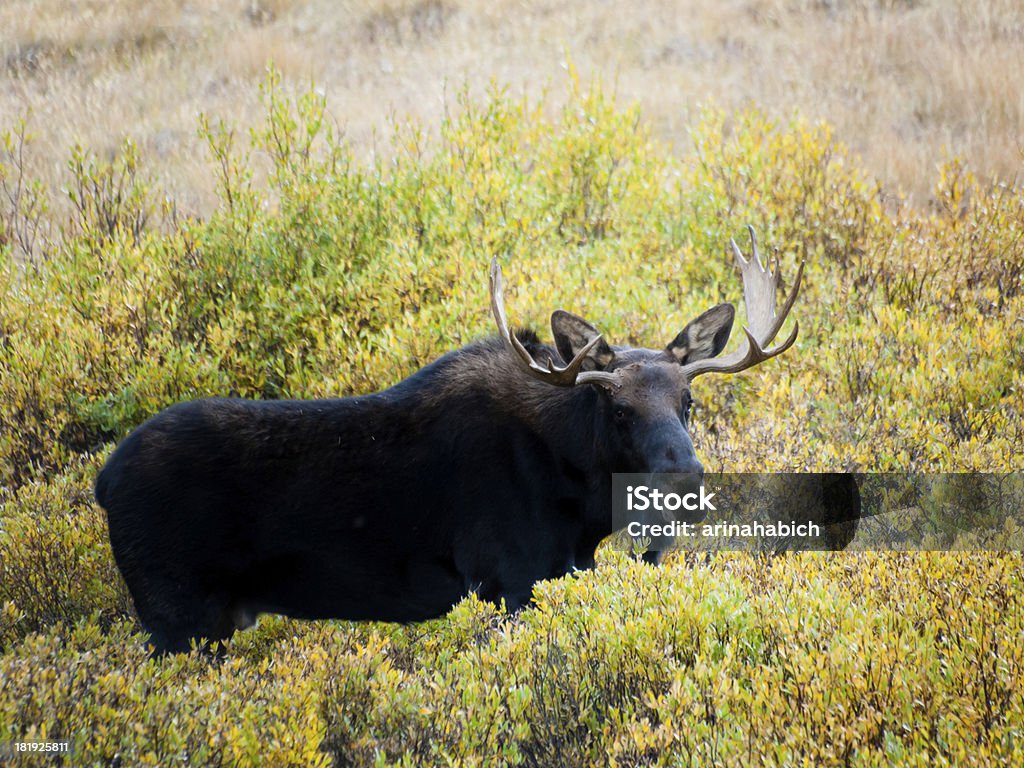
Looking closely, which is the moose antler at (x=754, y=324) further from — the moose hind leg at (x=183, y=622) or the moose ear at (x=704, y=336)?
the moose hind leg at (x=183, y=622)

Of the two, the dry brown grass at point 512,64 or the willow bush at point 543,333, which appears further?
the dry brown grass at point 512,64

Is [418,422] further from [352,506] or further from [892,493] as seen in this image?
[892,493]

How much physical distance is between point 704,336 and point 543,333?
247 centimetres

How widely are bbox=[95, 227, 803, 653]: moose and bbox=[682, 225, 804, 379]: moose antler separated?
0.02 meters

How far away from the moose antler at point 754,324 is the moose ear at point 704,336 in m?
0.11

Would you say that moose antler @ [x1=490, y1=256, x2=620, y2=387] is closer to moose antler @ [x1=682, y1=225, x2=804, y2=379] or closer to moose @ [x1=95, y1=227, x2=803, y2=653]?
moose @ [x1=95, y1=227, x2=803, y2=653]

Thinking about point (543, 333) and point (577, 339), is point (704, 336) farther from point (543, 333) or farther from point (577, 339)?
point (543, 333)

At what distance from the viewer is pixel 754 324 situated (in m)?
5.88

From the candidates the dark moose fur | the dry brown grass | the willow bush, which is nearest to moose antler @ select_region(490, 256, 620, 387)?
the dark moose fur

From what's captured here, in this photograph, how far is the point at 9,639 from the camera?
18.1ft

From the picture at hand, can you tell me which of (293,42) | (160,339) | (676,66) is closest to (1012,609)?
(160,339)

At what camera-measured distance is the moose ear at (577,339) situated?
5559 millimetres

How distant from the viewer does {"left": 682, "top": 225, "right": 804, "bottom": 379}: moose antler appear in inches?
213

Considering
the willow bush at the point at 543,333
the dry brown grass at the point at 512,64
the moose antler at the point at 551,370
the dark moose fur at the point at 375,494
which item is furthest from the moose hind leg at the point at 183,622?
the dry brown grass at the point at 512,64
